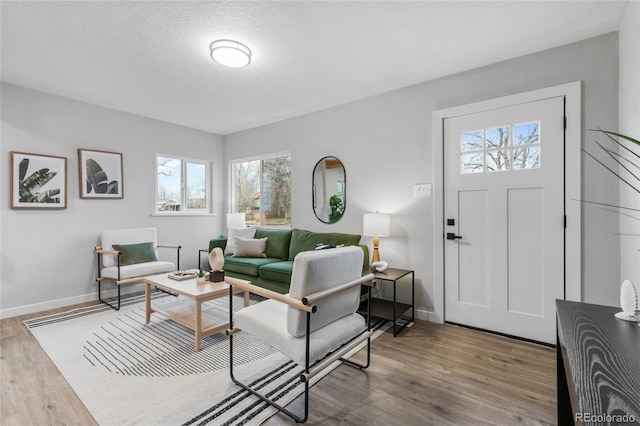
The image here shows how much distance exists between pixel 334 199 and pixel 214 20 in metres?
2.39

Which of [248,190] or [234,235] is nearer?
[234,235]

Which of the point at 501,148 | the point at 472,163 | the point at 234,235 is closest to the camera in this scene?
the point at 501,148

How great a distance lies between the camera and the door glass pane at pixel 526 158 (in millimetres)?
2607

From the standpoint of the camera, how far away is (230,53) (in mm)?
2443

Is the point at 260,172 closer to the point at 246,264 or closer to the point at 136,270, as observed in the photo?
the point at 246,264

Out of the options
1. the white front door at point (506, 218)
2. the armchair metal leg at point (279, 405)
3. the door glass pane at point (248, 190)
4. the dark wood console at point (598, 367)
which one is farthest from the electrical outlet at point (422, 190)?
the door glass pane at point (248, 190)

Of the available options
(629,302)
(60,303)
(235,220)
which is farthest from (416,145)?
(60,303)

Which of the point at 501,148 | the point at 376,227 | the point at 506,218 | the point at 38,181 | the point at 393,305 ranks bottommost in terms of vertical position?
the point at 393,305

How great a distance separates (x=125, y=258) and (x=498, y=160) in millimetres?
4302

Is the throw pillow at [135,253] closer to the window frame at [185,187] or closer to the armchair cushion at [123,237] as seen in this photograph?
the armchair cushion at [123,237]

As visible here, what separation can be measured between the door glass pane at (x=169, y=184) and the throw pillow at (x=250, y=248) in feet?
4.74

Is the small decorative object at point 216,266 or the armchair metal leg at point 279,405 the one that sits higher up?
the small decorative object at point 216,266

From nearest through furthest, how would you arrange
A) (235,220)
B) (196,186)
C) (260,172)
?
(235,220) < (260,172) < (196,186)

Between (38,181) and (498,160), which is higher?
(498,160)
